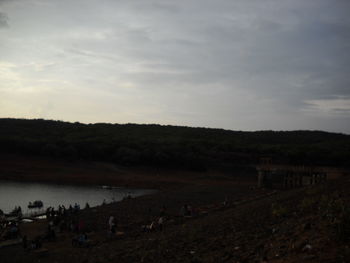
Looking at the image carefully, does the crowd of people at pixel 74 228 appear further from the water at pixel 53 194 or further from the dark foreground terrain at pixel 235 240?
the water at pixel 53 194

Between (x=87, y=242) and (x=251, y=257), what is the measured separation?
12.0 meters

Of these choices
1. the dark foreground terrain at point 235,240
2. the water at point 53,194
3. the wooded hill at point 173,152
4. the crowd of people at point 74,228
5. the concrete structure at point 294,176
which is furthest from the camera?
the wooded hill at point 173,152

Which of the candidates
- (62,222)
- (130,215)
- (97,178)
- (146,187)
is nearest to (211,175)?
(146,187)

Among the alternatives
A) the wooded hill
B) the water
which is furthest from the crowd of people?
the wooded hill

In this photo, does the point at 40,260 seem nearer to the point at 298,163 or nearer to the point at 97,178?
the point at 97,178

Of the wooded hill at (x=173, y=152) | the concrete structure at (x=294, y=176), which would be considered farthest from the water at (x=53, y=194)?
the wooded hill at (x=173, y=152)

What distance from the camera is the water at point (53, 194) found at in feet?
143

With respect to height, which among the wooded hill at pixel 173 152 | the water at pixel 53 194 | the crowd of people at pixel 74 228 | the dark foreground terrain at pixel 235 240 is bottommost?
the water at pixel 53 194

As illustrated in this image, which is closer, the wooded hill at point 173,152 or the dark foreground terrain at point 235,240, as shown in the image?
the dark foreground terrain at point 235,240

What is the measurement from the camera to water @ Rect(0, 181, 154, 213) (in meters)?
43.6

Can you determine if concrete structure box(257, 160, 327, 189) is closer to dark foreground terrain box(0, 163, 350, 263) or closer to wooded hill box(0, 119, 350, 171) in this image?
dark foreground terrain box(0, 163, 350, 263)

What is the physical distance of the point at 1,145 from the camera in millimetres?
81062

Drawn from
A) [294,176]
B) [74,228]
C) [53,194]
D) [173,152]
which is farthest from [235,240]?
[173,152]

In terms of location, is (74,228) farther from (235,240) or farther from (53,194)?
(53,194)
